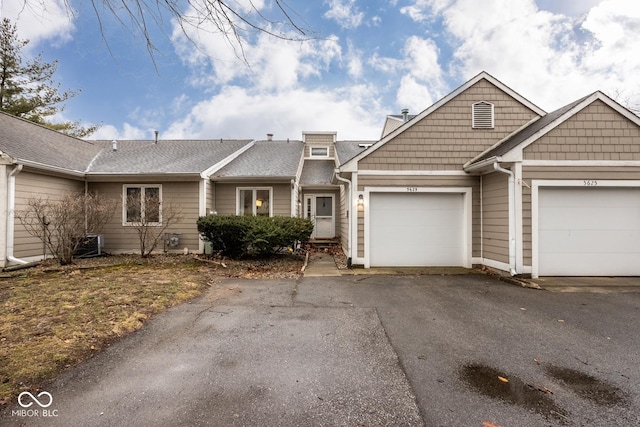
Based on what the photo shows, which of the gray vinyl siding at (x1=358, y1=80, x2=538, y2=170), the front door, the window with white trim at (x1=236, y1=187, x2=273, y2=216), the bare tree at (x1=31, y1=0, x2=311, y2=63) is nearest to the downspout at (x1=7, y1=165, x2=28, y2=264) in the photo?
the window with white trim at (x1=236, y1=187, x2=273, y2=216)

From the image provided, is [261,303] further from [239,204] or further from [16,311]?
[239,204]

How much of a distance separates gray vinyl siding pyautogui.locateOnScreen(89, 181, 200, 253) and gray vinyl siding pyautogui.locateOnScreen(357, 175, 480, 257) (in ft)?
19.5

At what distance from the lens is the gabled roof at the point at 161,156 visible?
10555 millimetres

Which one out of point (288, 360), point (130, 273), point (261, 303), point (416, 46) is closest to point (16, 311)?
point (130, 273)

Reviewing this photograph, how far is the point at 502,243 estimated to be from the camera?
744 centimetres

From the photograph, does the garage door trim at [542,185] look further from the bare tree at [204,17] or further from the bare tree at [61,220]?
the bare tree at [61,220]

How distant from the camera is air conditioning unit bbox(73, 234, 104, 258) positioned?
Result: 373 inches

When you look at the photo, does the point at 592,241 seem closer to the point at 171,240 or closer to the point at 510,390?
the point at 510,390

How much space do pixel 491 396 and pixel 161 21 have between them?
149 inches

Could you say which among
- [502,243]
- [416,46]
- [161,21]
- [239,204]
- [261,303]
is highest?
[416,46]

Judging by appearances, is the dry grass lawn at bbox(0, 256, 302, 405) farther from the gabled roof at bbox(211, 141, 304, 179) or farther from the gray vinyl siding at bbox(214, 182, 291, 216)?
the gabled roof at bbox(211, 141, 304, 179)

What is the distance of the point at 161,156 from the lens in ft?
39.5

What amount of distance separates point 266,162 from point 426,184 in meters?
6.97

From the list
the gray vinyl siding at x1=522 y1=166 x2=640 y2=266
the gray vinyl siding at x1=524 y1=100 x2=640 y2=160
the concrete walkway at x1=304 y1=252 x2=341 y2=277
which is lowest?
the concrete walkway at x1=304 y1=252 x2=341 y2=277
